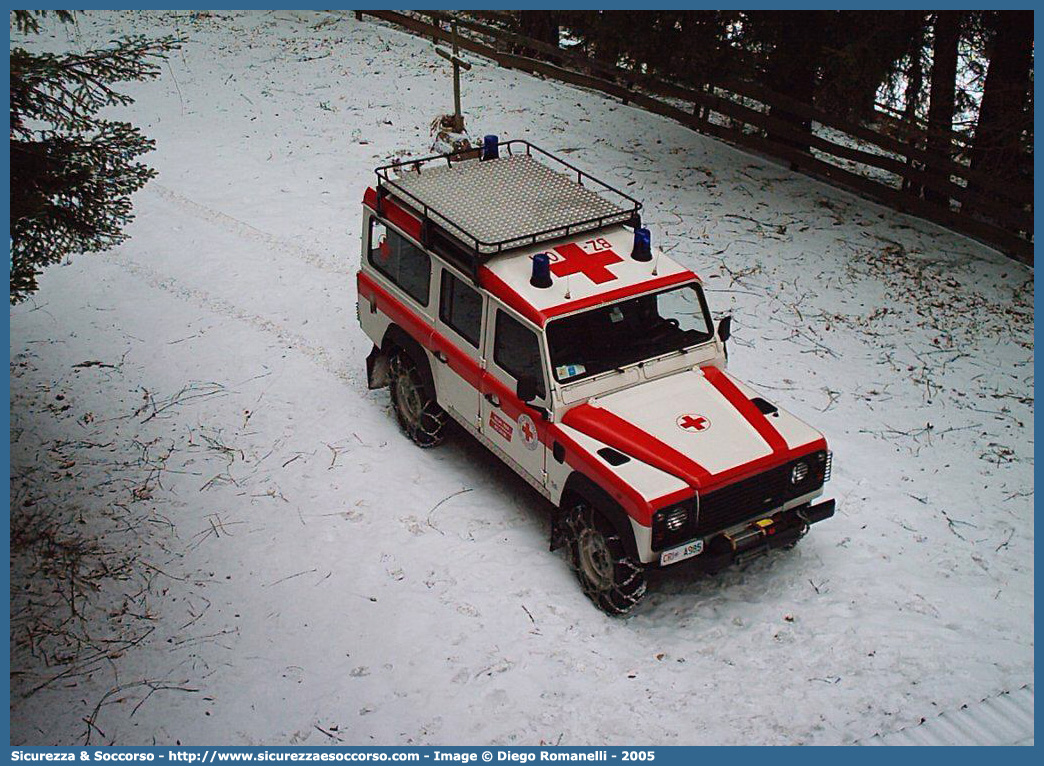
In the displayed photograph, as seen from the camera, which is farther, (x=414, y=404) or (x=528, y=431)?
(x=414, y=404)

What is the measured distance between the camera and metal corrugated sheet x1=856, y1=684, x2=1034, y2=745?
7.41 m

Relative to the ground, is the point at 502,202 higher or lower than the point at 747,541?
higher

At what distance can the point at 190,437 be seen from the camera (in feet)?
35.6

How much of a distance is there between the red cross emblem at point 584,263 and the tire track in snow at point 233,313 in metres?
3.46

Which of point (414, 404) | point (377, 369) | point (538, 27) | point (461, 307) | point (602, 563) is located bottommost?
point (602, 563)

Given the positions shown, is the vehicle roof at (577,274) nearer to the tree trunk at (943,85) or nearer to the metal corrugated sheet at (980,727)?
the metal corrugated sheet at (980,727)

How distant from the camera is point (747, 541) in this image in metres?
8.26

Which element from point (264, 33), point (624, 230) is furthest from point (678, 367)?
point (264, 33)

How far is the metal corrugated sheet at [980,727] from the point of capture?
292 inches

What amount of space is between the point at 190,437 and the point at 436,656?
4.08 meters

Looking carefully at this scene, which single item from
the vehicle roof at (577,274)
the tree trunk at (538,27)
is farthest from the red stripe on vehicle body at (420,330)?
the tree trunk at (538,27)

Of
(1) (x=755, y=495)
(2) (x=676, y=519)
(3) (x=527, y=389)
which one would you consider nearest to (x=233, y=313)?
(3) (x=527, y=389)

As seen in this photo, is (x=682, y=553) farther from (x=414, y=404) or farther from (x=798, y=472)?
(x=414, y=404)

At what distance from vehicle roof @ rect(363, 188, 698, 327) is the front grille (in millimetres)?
1858
